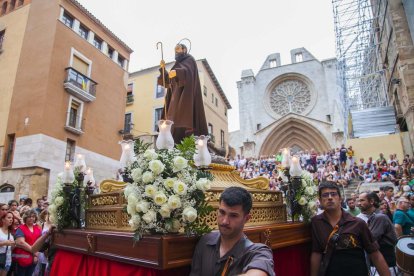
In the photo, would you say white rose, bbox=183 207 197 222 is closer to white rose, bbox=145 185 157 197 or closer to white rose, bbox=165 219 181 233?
white rose, bbox=165 219 181 233

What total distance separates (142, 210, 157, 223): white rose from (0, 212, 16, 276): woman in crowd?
10.2 feet

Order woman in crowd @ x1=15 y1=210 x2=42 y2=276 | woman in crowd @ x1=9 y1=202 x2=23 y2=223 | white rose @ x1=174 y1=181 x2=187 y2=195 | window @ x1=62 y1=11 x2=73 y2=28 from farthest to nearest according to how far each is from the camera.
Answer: window @ x1=62 y1=11 x2=73 y2=28, woman in crowd @ x1=9 y1=202 x2=23 y2=223, woman in crowd @ x1=15 y1=210 x2=42 y2=276, white rose @ x1=174 y1=181 x2=187 y2=195

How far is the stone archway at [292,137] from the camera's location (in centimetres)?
2905

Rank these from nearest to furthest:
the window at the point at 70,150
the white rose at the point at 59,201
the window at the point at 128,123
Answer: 1. the white rose at the point at 59,201
2. the window at the point at 70,150
3. the window at the point at 128,123

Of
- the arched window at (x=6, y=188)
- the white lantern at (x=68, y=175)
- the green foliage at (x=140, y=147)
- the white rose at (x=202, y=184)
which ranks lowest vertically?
the white rose at (x=202, y=184)

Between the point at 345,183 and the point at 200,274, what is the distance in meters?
12.7

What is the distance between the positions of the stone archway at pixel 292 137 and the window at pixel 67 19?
67.5 ft

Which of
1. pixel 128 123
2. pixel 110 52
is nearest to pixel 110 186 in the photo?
pixel 110 52

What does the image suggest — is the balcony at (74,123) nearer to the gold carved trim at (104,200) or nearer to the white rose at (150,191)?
the gold carved trim at (104,200)

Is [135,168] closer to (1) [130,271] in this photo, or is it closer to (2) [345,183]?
(1) [130,271]

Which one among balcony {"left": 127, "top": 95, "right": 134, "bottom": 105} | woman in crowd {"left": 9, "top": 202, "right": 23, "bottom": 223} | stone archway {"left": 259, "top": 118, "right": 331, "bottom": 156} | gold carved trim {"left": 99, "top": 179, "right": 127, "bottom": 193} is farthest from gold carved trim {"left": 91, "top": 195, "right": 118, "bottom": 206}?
stone archway {"left": 259, "top": 118, "right": 331, "bottom": 156}

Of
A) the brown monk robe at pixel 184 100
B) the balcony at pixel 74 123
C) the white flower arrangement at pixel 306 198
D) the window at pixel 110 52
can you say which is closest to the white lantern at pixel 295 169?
the white flower arrangement at pixel 306 198

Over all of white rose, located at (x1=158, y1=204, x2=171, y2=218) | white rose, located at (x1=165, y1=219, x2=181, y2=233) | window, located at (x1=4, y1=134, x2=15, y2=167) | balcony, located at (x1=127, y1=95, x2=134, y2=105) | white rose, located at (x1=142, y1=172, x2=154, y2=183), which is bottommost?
white rose, located at (x1=165, y1=219, x2=181, y2=233)

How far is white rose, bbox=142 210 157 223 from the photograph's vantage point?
7.16 ft
